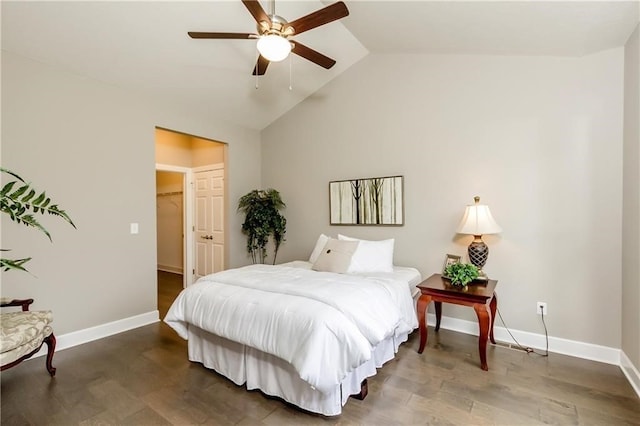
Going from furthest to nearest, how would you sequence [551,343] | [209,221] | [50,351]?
[209,221] → [551,343] → [50,351]

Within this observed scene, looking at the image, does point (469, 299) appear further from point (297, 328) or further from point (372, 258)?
point (297, 328)

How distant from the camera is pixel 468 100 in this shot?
3.22 meters

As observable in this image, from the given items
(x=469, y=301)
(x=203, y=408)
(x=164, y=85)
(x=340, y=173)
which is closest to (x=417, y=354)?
(x=469, y=301)

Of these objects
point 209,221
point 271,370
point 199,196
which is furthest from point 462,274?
point 199,196

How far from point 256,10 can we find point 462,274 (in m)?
2.64

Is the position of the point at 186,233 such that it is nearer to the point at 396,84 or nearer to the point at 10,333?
the point at 10,333

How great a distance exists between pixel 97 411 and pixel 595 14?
441 cm

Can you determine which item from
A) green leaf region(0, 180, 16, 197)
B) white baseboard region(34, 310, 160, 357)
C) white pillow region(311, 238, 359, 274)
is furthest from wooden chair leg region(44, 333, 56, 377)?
white pillow region(311, 238, 359, 274)

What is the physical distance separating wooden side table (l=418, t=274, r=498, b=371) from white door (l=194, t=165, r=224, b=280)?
10.7 ft

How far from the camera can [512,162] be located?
2994 mm

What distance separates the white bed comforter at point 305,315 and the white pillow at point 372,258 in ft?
1.45

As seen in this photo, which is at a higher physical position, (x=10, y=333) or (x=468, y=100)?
(x=468, y=100)

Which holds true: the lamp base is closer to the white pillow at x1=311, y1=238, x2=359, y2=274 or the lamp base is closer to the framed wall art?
the framed wall art

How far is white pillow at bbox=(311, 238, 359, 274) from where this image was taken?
3152 millimetres
